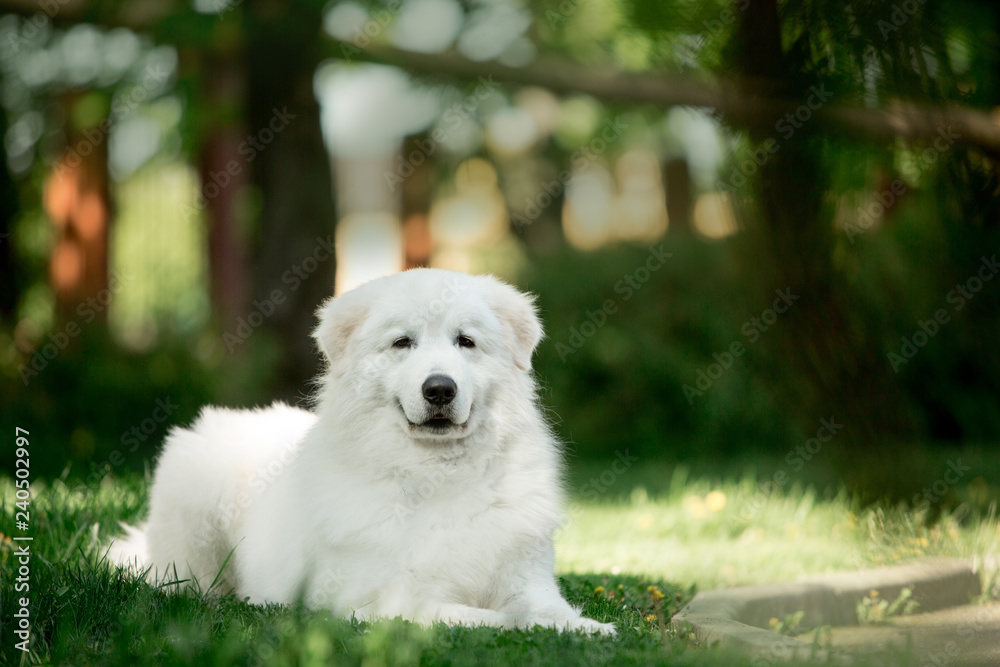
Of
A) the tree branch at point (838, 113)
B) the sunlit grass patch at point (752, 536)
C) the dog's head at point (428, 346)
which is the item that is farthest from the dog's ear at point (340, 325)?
the sunlit grass patch at point (752, 536)

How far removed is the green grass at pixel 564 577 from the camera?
113 inches

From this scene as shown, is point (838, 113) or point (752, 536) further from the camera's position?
point (752, 536)

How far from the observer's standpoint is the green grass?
2881 millimetres

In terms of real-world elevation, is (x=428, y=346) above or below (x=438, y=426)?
above

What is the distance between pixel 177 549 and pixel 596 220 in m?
19.8

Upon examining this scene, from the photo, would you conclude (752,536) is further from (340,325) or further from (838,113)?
(838,113)

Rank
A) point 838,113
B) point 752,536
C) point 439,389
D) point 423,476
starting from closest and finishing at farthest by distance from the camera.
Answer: point 838,113
point 439,389
point 423,476
point 752,536

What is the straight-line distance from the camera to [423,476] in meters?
3.76

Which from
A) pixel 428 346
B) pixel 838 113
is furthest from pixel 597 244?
pixel 838 113

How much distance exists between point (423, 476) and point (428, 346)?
568 millimetres

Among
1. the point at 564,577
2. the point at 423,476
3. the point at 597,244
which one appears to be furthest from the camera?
the point at 597,244

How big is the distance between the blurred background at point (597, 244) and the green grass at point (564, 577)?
83 cm

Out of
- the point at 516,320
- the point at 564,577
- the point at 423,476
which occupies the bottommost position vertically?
the point at 564,577

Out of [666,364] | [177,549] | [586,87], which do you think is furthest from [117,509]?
[666,364]
